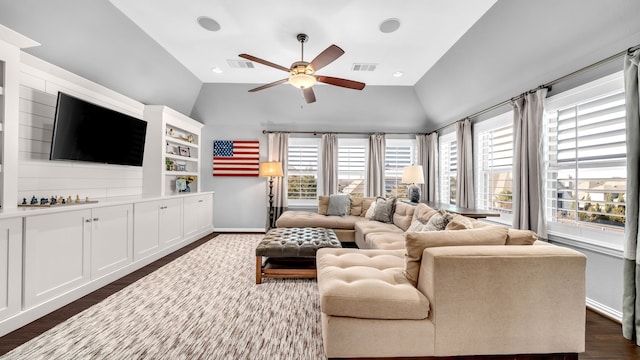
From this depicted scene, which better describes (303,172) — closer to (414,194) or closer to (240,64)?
(414,194)

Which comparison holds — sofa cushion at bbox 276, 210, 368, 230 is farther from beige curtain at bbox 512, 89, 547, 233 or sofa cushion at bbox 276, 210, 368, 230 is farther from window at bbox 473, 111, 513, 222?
beige curtain at bbox 512, 89, 547, 233

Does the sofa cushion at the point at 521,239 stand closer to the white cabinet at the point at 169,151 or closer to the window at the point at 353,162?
the window at the point at 353,162

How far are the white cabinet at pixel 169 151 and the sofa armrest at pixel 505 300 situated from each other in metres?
4.35

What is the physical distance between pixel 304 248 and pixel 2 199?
259 centimetres

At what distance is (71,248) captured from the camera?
2549 millimetres

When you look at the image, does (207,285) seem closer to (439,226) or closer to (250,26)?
(439,226)

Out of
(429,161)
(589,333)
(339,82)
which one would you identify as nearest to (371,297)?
(589,333)

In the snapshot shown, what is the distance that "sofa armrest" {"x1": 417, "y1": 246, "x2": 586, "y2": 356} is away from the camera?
5.41ft

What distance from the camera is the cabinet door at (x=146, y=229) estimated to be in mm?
3480

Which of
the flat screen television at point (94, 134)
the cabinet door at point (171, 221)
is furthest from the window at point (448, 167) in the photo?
the flat screen television at point (94, 134)

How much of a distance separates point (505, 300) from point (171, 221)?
4.38 m

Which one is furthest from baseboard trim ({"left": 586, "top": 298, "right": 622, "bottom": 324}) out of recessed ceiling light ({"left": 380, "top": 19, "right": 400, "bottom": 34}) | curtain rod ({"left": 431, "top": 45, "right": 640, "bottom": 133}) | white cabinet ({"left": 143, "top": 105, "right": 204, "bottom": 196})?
white cabinet ({"left": 143, "top": 105, "right": 204, "bottom": 196})

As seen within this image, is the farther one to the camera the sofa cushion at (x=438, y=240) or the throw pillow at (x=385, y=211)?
the throw pillow at (x=385, y=211)

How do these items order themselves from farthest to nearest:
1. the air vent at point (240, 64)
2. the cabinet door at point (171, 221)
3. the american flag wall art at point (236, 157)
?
the american flag wall art at point (236, 157) → the air vent at point (240, 64) → the cabinet door at point (171, 221)
